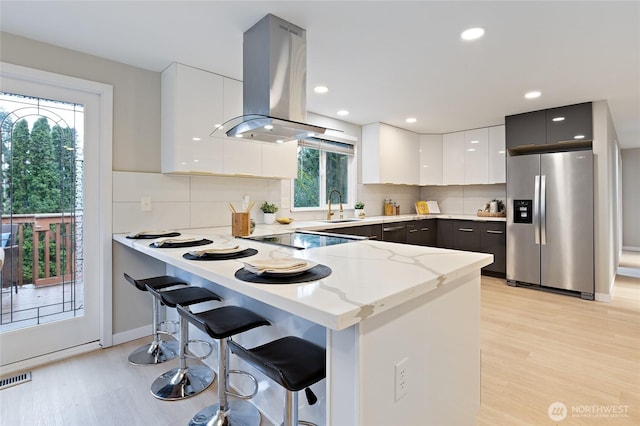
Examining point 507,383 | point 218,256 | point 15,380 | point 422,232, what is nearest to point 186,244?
point 218,256

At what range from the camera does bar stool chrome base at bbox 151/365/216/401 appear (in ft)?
6.33

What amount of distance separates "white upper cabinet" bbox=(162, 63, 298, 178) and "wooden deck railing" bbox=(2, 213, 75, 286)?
85 cm

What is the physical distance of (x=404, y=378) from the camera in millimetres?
1114

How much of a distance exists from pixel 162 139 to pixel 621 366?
3.88m

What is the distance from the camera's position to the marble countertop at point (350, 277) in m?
0.90

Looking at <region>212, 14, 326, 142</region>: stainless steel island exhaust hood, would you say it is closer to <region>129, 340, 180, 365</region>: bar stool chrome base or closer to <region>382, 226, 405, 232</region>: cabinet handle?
<region>129, 340, 180, 365</region>: bar stool chrome base

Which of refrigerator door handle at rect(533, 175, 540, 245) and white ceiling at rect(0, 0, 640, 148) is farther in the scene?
refrigerator door handle at rect(533, 175, 540, 245)

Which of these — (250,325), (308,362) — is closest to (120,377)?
(250,325)

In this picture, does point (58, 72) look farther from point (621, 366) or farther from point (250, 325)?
point (621, 366)

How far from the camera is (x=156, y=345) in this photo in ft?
7.95

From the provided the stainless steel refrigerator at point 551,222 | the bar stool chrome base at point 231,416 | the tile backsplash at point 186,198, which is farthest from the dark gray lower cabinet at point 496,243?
the bar stool chrome base at point 231,416

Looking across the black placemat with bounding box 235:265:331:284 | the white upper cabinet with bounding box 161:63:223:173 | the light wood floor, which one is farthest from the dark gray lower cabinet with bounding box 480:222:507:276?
the black placemat with bounding box 235:265:331:284

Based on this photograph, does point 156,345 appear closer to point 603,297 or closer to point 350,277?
point 350,277

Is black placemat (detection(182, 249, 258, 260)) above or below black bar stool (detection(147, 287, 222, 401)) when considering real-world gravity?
above
